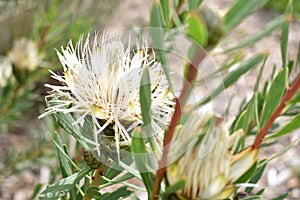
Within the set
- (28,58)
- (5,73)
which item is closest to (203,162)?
(28,58)

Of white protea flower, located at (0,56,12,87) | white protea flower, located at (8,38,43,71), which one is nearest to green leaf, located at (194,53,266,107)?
white protea flower, located at (8,38,43,71)

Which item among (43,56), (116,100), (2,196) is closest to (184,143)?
(116,100)

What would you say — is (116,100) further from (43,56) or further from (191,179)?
(43,56)

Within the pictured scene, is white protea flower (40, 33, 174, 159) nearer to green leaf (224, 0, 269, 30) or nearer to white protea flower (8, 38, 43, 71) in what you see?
green leaf (224, 0, 269, 30)

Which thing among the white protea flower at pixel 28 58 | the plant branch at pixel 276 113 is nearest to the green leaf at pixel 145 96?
the plant branch at pixel 276 113

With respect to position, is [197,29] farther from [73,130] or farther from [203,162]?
[73,130]

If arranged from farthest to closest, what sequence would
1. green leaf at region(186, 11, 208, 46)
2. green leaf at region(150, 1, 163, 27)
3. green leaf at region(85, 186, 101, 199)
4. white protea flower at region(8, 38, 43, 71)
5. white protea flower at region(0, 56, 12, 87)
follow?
white protea flower at region(0, 56, 12, 87)
white protea flower at region(8, 38, 43, 71)
green leaf at region(85, 186, 101, 199)
green leaf at region(150, 1, 163, 27)
green leaf at region(186, 11, 208, 46)

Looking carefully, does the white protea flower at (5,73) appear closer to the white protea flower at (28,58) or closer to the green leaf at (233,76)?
the white protea flower at (28,58)
